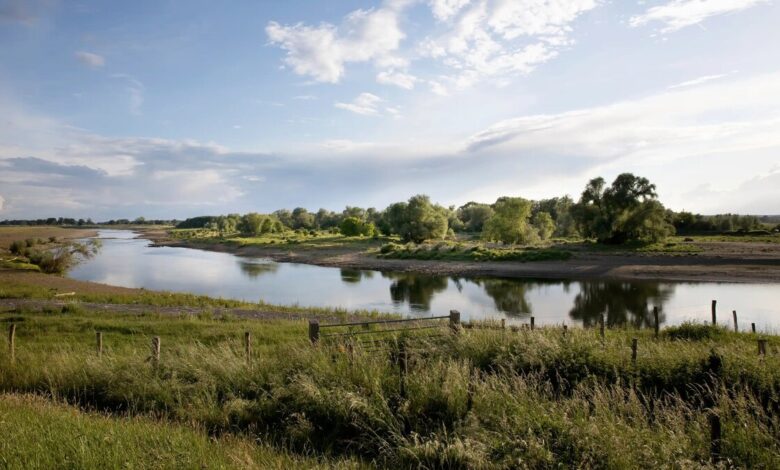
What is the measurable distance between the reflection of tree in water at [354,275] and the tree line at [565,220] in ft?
87.0

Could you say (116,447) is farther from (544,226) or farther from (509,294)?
(544,226)

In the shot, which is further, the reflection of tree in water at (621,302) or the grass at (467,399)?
the reflection of tree in water at (621,302)

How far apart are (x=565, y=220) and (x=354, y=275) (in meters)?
68.6

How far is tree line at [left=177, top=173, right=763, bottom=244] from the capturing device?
199 ft

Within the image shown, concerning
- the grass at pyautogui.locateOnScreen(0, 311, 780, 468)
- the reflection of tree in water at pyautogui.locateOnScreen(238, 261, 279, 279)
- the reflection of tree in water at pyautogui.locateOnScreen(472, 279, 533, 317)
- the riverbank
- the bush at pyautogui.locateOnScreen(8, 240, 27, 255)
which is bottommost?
the reflection of tree in water at pyautogui.locateOnScreen(472, 279, 533, 317)

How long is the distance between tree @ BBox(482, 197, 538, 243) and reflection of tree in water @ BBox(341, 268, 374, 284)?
84.7 feet

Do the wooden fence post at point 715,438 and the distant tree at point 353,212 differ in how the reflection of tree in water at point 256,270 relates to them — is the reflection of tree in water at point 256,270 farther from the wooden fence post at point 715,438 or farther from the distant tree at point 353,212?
the distant tree at point 353,212

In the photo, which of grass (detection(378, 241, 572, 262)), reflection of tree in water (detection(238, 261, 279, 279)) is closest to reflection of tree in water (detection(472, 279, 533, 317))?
grass (detection(378, 241, 572, 262))

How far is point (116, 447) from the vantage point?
5434mm

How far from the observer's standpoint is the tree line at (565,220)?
60.8 meters

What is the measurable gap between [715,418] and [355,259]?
211 feet

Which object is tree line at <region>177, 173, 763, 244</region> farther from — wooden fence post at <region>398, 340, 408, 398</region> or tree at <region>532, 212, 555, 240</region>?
wooden fence post at <region>398, 340, 408, 398</region>

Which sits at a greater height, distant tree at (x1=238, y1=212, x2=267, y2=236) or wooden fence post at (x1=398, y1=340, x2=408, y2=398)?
distant tree at (x1=238, y1=212, x2=267, y2=236)

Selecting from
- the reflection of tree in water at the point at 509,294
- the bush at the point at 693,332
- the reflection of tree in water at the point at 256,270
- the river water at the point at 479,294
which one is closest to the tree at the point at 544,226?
the river water at the point at 479,294
